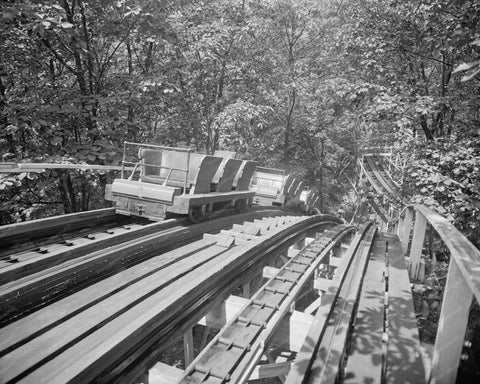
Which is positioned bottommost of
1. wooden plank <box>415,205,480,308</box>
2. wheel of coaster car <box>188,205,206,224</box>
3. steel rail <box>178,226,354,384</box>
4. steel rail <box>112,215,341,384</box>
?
steel rail <box>112,215,341,384</box>

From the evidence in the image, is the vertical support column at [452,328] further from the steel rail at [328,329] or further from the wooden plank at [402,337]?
the steel rail at [328,329]

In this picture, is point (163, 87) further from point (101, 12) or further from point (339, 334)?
point (339, 334)

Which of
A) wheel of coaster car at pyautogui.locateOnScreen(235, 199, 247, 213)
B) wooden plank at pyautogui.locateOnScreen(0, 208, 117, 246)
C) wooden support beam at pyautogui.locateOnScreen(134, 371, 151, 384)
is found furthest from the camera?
wheel of coaster car at pyautogui.locateOnScreen(235, 199, 247, 213)

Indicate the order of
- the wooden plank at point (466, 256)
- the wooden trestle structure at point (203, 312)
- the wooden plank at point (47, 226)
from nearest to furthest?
the wooden plank at point (466, 256) < the wooden trestle structure at point (203, 312) < the wooden plank at point (47, 226)

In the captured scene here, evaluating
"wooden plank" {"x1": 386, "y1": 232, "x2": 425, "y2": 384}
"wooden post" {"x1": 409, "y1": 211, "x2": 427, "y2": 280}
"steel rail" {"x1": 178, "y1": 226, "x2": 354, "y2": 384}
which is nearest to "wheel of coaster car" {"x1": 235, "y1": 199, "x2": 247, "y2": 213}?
"steel rail" {"x1": 178, "y1": 226, "x2": 354, "y2": 384}

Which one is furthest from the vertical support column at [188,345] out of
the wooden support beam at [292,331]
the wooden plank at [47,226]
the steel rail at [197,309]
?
the wooden plank at [47,226]

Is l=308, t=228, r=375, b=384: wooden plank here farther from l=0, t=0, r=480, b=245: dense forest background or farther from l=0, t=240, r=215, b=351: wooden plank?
l=0, t=0, r=480, b=245: dense forest background

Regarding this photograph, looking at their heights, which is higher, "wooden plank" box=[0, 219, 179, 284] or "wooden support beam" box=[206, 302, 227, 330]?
"wooden plank" box=[0, 219, 179, 284]

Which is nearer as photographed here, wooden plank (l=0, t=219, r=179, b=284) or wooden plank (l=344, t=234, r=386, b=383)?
wooden plank (l=344, t=234, r=386, b=383)
